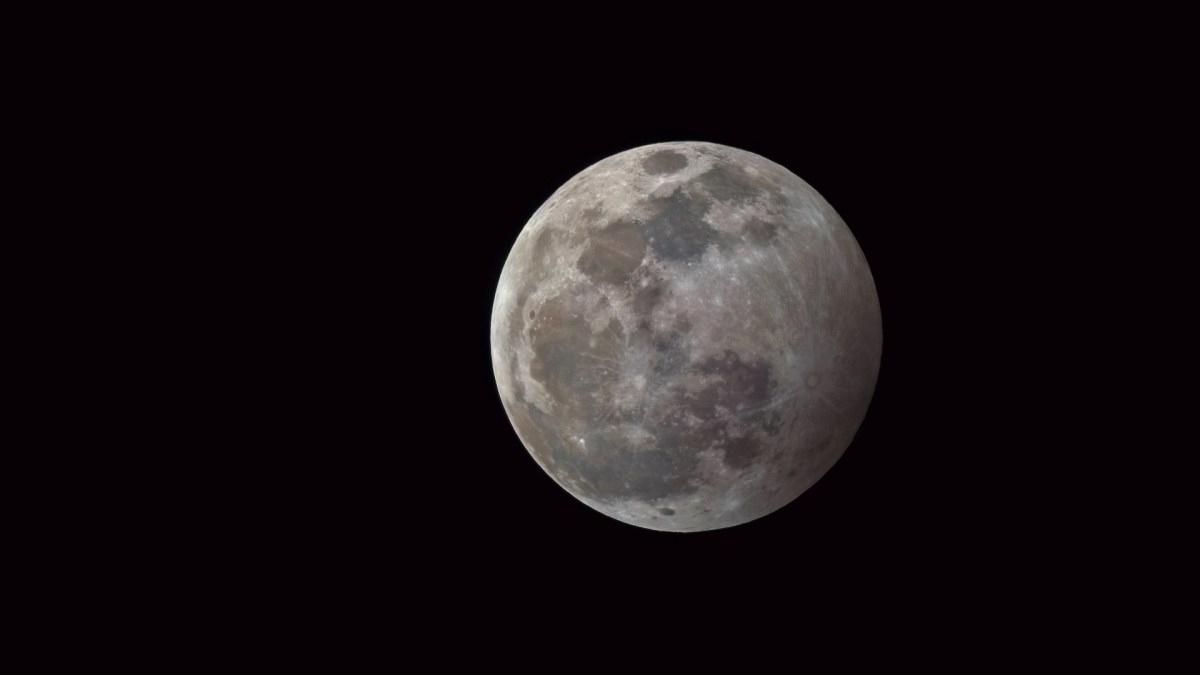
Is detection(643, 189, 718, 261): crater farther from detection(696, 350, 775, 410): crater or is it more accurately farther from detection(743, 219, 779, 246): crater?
detection(696, 350, 775, 410): crater

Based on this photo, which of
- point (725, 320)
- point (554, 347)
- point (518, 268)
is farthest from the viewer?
point (518, 268)

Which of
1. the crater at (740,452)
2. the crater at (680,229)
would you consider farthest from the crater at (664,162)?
the crater at (740,452)

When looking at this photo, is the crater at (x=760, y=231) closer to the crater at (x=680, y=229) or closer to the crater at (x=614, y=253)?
the crater at (x=680, y=229)

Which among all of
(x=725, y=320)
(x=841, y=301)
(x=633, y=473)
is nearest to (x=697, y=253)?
(x=725, y=320)

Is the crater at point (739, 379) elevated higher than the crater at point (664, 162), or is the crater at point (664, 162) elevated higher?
the crater at point (664, 162)

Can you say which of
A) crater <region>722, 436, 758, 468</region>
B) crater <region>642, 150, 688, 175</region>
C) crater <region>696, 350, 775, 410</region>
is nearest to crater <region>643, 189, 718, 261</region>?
crater <region>642, 150, 688, 175</region>

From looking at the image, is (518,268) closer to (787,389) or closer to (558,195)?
(558,195)

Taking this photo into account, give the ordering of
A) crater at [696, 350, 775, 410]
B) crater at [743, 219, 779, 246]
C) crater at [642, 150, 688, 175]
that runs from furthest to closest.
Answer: crater at [642, 150, 688, 175] → crater at [743, 219, 779, 246] → crater at [696, 350, 775, 410]
